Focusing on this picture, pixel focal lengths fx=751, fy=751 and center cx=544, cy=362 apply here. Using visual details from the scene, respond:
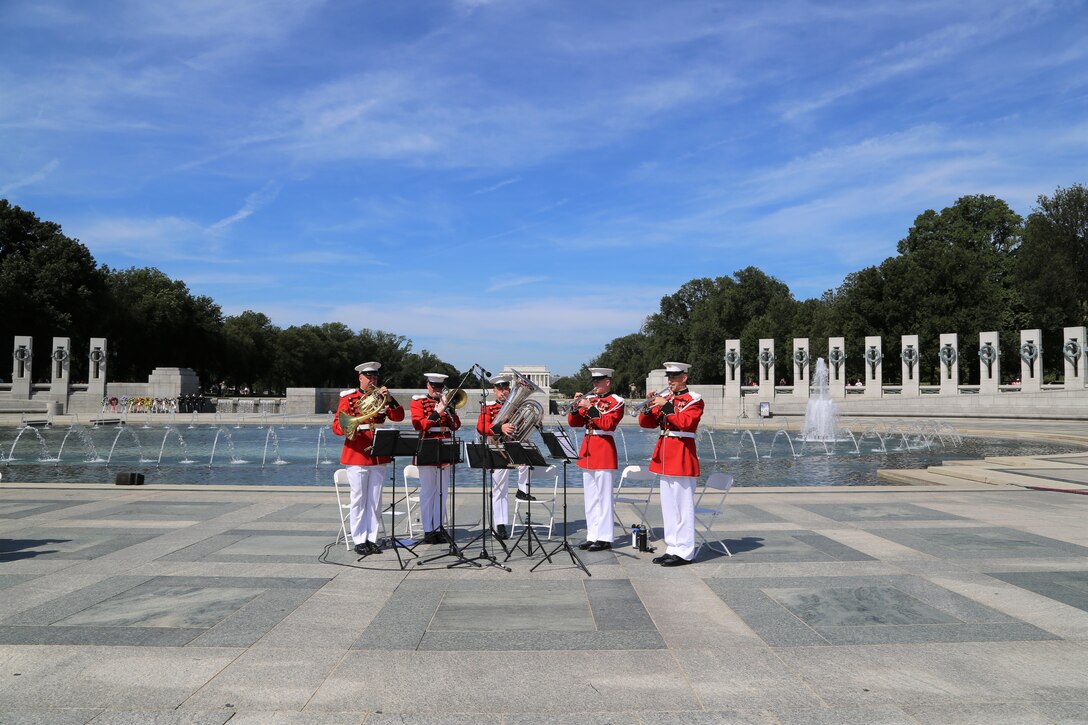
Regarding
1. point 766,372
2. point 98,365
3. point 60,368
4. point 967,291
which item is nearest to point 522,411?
point 766,372

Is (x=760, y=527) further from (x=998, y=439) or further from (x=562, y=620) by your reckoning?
(x=998, y=439)

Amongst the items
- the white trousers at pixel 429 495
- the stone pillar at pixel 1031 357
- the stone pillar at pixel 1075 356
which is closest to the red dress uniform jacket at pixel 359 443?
the white trousers at pixel 429 495

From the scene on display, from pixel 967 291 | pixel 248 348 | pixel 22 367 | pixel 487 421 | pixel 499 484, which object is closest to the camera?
pixel 487 421

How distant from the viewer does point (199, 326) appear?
74.2 m

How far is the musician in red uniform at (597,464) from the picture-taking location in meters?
9.36

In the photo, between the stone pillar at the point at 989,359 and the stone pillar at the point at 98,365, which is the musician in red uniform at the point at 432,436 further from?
the stone pillar at the point at 98,365

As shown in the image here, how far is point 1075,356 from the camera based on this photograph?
46.2 metres

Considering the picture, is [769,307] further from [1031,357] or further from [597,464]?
[597,464]

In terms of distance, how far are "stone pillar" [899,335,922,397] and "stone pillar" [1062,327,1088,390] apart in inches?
322

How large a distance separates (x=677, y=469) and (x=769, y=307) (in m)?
86.1

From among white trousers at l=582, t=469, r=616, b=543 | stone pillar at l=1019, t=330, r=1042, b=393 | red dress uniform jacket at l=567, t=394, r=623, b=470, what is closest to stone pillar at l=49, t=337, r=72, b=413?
red dress uniform jacket at l=567, t=394, r=623, b=470

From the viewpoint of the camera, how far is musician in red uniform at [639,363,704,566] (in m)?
8.55

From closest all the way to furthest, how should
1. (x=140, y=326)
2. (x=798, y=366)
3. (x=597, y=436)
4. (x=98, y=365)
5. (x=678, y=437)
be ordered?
(x=678, y=437)
(x=597, y=436)
(x=798, y=366)
(x=98, y=365)
(x=140, y=326)

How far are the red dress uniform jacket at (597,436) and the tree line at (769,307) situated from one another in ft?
192
